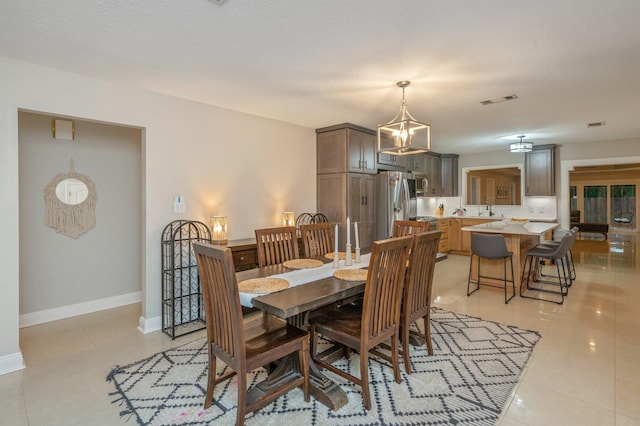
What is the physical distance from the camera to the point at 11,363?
8.21ft

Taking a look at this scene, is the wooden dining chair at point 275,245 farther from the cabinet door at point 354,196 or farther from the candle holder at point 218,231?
the cabinet door at point 354,196

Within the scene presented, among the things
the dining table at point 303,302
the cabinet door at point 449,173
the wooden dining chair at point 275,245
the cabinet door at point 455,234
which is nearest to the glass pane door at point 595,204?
the cabinet door at point 449,173

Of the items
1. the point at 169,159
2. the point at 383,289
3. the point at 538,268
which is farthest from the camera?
the point at 538,268

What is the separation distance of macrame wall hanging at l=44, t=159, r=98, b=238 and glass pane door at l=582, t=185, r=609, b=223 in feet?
47.8

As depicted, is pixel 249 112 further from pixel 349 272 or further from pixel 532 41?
pixel 532 41

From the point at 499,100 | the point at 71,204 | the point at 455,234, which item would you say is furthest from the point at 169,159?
the point at 455,234

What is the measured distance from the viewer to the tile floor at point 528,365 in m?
1.99

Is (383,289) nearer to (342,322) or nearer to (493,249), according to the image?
(342,322)

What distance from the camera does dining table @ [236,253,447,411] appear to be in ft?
6.19

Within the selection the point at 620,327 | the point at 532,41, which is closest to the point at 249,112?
the point at 532,41

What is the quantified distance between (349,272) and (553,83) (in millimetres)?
2712

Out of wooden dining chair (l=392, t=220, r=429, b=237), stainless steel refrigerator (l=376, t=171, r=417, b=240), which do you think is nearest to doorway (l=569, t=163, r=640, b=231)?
stainless steel refrigerator (l=376, t=171, r=417, b=240)

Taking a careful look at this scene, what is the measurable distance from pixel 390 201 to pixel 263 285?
3563 mm

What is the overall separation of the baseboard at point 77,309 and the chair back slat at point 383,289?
3.41 metres
